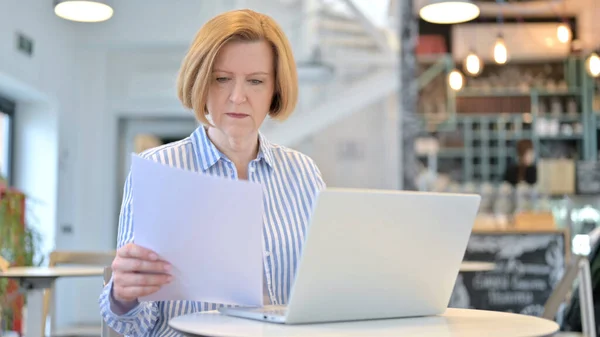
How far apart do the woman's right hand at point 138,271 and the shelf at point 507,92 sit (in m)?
9.48

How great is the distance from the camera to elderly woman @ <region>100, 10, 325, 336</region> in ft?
5.11

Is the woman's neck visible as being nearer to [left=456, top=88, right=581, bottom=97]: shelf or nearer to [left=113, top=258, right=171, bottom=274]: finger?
[left=113, top=258, right=171, bottom=274]: finger

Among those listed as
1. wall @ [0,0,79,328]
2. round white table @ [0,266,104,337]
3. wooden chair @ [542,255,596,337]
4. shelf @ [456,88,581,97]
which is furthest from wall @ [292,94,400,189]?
round white table @ [0,266,104,337]

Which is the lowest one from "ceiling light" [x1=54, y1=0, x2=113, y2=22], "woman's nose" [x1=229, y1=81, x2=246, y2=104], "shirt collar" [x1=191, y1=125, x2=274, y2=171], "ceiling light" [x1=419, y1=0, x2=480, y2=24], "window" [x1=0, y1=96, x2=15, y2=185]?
"shirt collar" [x1=191, y1=125, x2=274, y2=171]

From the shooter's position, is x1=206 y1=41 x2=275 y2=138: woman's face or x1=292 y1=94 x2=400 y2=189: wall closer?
x1=206 y1=41 x2=275 y2=138: woman's face

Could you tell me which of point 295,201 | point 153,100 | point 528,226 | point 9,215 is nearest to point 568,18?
point 528,226

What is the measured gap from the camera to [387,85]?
28.6 ft

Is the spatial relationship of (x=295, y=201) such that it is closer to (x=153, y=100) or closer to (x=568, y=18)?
(x=153, y=100)

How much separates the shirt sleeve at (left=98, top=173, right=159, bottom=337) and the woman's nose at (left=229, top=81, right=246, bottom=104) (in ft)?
0.84

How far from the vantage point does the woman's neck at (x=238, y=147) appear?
5.50ft

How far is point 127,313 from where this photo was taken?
139 centimetres

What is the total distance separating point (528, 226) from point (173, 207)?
5388 millimetres

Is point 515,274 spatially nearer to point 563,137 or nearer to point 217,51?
point 563,137

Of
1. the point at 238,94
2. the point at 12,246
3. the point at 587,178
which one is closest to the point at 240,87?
the point at 238,94
